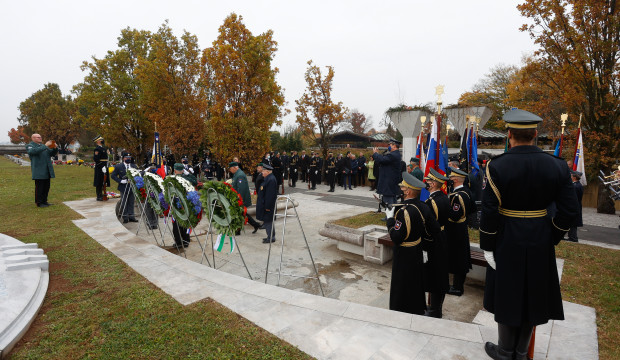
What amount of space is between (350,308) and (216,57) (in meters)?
11.3

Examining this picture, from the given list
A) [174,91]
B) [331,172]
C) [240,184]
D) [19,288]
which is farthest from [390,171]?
[174,91]

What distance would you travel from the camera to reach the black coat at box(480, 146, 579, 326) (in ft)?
8.55

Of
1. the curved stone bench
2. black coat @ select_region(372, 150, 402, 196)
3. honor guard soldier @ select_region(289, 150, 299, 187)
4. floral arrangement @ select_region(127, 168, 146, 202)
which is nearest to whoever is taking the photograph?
the curved stone bench

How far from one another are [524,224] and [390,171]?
6690 mm

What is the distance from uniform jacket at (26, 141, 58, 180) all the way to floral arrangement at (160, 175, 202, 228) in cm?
562

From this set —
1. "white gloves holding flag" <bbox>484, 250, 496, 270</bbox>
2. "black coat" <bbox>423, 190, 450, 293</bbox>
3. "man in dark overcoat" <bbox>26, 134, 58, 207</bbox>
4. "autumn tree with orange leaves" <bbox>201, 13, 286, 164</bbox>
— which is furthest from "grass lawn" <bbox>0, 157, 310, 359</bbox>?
"autumn tree with orange leaves" <bbox>201, 13, 286, 164</bbox>

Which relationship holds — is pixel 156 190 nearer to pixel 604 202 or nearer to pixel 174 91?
pixel 174 91

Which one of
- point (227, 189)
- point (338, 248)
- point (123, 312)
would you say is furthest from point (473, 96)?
point (123, 312)

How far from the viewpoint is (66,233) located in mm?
7355

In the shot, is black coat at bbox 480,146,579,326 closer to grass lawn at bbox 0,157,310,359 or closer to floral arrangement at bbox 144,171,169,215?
grass lawn at bbox 0,157,310,359

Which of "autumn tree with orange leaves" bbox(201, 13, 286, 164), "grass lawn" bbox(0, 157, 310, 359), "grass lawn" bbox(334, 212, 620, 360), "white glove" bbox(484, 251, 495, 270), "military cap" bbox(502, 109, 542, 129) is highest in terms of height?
"autumn tree with orange leaves" bbox(201, 13, 286, 164)

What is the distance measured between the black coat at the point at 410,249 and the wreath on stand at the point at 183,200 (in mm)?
4325

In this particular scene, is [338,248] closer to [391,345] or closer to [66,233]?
[391,345]

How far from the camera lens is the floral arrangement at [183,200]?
6555mm
